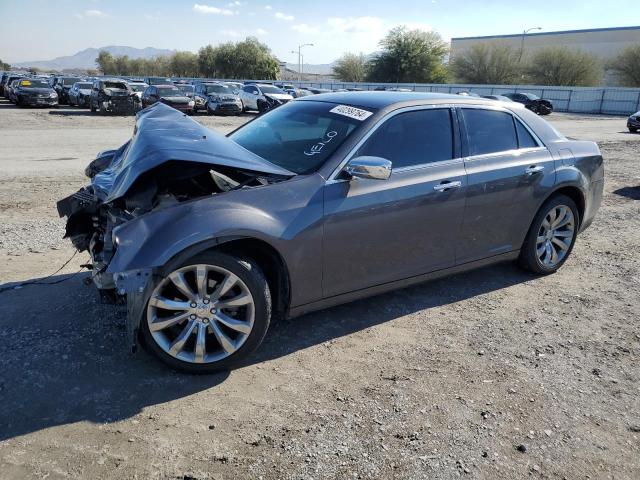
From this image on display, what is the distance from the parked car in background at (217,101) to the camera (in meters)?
26.4

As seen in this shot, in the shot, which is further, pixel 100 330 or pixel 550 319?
pixel 550 319

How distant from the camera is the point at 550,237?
5094mm

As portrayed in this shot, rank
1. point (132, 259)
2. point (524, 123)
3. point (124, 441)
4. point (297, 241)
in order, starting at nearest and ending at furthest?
point (124, 441)
point (132, 259)
point (297, 241)
point (524, 123)

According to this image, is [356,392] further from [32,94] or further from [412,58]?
[412,58]

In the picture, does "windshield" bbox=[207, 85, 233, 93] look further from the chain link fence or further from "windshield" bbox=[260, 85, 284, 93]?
the chain link fence

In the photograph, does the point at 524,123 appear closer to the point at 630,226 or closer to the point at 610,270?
the point at 610,270

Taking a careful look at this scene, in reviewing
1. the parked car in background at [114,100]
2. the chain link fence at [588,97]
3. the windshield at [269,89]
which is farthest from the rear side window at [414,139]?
the chain link fence at [588,97]

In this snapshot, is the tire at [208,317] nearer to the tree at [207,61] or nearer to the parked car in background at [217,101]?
the parked car in background at [217,101]

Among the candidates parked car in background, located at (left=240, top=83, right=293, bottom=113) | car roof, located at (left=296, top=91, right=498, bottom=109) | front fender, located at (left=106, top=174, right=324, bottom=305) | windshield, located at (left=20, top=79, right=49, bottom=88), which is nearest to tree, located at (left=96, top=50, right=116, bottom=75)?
windshield, located at (left=20, top=79, right=49, bottom=88)

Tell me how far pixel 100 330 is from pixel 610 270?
196 inches

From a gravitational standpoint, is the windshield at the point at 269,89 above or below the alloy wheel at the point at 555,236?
above

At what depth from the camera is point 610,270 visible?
543 centimetres

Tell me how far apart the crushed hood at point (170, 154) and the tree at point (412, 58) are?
6745cm

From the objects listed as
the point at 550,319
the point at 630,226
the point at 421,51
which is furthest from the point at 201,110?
the point at 421,51
